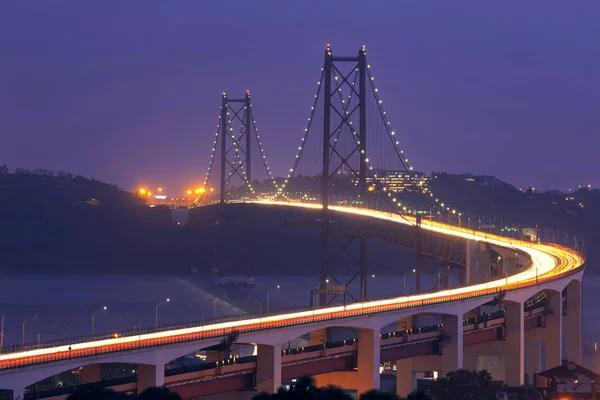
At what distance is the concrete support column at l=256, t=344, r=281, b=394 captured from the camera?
71.1ft

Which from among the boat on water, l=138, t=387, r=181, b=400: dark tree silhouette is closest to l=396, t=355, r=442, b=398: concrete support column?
l=138, t=387, r=181, b=400: dark tree silhouette

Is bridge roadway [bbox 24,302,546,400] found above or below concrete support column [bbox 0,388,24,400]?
below

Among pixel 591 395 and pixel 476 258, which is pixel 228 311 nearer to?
pixel 476 258

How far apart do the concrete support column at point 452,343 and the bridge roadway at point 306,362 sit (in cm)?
19

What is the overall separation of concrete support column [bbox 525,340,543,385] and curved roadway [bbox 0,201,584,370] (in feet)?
6.84

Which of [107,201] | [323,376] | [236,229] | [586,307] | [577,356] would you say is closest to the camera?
[323,376]

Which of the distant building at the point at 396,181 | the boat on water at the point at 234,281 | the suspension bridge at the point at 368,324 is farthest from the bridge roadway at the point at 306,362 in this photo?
the boat on water at the point at 234,281

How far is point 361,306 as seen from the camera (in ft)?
86.9

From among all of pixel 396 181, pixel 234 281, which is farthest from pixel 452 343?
pixel 234 281

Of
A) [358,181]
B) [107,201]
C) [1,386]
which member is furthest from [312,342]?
[107,201]

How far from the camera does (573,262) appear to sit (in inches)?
1503

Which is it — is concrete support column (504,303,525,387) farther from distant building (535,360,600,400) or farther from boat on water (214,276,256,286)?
boat on water (214,276,256,286)

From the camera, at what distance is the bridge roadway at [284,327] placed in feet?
58.8

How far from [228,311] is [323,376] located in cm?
2286
